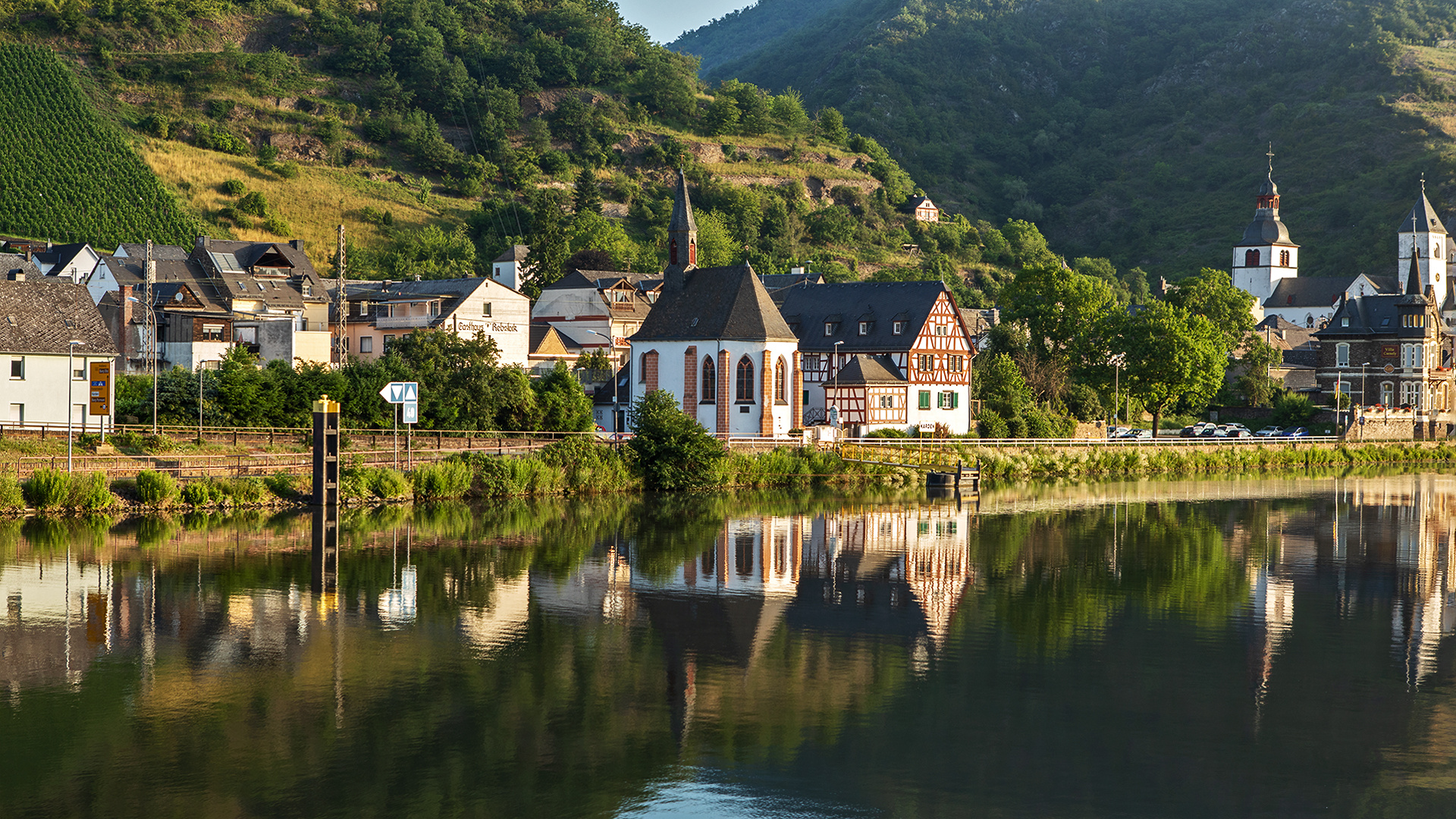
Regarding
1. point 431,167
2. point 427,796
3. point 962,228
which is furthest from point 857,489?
point 962,228

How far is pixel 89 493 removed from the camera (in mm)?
42594

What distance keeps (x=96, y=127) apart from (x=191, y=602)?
339 ft

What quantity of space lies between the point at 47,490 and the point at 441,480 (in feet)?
41.8

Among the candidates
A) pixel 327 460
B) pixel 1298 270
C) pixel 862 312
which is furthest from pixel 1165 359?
pixel 1298 270

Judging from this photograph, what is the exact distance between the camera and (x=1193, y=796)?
17422 mm

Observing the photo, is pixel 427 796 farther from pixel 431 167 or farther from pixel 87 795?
pixel 431 167

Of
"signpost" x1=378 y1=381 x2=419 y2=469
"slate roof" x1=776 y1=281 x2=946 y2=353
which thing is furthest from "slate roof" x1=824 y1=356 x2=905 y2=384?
"signpost" x1=378 y1=381 x2=419 y2=469

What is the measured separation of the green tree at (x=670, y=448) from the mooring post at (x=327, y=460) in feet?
46.7

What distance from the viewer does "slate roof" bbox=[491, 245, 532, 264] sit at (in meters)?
110

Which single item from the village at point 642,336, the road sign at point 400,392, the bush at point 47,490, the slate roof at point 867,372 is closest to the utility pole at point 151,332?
the village at point 642,336

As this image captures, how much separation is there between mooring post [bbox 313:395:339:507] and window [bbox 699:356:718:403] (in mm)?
24220

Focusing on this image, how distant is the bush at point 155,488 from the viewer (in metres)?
43.4

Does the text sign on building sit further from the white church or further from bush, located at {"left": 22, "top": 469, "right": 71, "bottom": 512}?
the white church

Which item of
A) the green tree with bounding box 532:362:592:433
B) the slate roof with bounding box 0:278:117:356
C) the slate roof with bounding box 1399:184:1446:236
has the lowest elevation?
the green tree with bounding box 532:362:592:433
